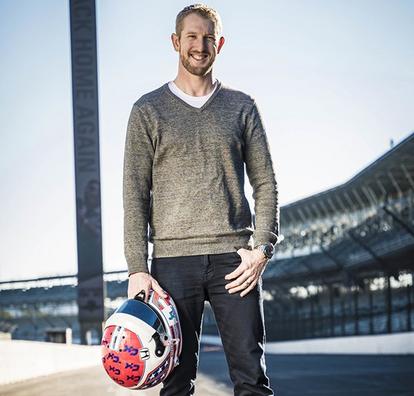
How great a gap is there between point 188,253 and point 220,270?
131 mm

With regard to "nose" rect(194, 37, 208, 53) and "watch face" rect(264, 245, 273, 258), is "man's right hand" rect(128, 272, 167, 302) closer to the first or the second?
"watch face" rect(264, 245, 273, 258)

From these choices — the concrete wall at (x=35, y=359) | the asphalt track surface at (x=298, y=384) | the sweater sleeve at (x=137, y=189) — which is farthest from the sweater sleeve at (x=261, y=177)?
the concrete wall at (x=35, y=359)

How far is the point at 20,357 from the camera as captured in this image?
414 inches

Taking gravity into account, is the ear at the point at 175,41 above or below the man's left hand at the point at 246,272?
above

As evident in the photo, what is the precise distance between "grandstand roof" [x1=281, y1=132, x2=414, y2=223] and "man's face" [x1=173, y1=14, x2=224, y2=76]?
13.0 m

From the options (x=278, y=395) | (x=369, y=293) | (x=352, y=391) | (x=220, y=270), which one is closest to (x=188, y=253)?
(x=220, y=270)

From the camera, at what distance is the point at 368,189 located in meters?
24.0

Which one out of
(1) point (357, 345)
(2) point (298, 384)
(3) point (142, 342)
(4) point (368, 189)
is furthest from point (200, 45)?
(4) point (368, 189)

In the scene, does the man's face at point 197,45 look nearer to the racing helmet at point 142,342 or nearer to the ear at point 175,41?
the ear at point 175,41

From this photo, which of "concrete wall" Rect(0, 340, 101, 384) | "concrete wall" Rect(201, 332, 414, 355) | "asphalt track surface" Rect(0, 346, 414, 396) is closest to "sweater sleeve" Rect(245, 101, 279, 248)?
"asphalt track surface" Rect(0, 346, 414, 396)

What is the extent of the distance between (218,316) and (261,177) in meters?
0.55

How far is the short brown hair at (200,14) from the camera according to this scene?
8.46 ft

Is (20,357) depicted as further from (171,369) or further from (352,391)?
(171,369)

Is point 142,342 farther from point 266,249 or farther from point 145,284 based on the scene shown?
point 266,249
